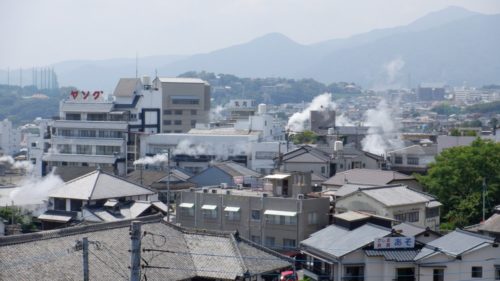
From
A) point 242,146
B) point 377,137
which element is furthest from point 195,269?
point 377,137

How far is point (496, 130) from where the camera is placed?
42.8 meters

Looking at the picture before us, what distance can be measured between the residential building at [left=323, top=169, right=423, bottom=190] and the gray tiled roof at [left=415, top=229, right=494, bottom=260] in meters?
9.70

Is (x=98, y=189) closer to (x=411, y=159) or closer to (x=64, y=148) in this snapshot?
(x=64, y=148)

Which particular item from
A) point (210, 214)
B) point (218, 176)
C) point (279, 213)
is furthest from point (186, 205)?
point (218, 176)

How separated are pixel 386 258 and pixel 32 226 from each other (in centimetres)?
1259

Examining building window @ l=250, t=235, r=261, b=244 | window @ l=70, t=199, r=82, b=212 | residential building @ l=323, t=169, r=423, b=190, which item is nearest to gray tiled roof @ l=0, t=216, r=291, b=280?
building window @ l=250, t=235, r=261, b=244

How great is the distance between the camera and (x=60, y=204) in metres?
24.8

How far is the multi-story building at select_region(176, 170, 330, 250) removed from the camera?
22984 millimetres

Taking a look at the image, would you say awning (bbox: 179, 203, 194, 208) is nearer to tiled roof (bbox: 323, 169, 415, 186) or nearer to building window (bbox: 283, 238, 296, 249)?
building window (bbox: 283, 238, 296, 249)

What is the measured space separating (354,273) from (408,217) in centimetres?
618

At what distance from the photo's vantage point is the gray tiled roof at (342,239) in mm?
18359

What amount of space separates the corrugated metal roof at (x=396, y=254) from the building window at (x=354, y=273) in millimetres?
448

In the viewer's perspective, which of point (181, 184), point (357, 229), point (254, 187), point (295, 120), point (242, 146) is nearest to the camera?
point (357, 229)

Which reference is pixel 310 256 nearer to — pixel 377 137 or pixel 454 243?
pixel 454 243
